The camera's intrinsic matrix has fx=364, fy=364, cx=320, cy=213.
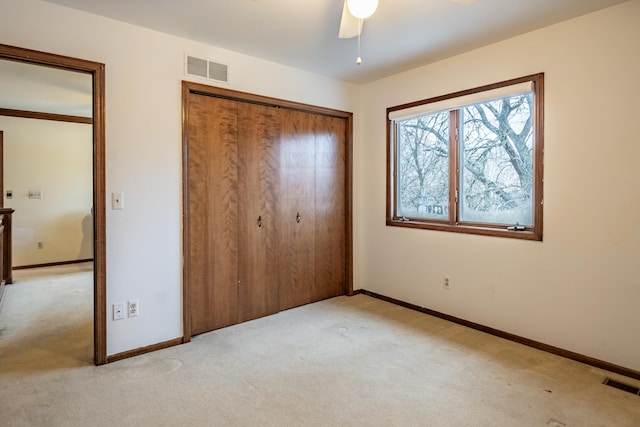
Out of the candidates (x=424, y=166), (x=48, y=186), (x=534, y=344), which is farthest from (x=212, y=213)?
(x=48, y=186)

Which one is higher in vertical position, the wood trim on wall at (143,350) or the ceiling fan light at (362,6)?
the ceiling fan light at (362,6)

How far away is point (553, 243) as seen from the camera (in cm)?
271

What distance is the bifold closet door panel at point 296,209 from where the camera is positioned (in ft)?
12.0

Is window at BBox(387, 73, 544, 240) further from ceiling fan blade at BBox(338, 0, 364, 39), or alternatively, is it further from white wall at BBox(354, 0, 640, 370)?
ceiling fan blade at BBox(338, 0, 364, 39)

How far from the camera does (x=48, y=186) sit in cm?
597

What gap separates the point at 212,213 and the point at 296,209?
916mm

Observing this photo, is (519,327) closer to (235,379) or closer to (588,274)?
(588,274)

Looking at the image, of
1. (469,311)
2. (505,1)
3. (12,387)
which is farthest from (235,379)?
(505,1)

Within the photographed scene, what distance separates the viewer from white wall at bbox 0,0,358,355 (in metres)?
2.49

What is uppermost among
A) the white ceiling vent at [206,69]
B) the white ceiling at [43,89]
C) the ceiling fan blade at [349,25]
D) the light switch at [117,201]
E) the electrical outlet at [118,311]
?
the white ceiling at [43,89]

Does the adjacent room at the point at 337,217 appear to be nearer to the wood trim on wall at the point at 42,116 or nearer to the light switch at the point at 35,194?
the wood trim on wall at the point at 42,116

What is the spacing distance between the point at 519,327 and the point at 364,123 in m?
2.59

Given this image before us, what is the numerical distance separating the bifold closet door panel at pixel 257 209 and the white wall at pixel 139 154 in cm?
59

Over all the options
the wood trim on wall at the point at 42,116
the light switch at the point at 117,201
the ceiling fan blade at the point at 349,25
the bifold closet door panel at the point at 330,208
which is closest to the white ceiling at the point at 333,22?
the ceiling fan blade at the point at 349,25
